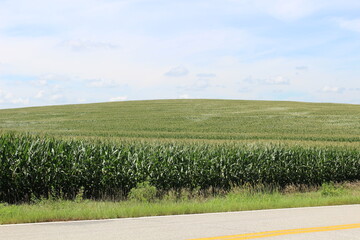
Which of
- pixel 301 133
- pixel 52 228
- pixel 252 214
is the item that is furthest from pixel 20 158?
pixel 301 133

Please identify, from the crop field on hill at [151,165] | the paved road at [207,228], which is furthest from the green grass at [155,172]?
the paved road at [207,228]

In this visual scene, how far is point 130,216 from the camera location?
9.74 metres

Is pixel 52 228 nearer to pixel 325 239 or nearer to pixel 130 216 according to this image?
pixel 130 216

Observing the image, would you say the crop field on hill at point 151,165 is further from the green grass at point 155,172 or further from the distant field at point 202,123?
the distant field at point 202,123

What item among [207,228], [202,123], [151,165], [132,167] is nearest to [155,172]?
[151,165]

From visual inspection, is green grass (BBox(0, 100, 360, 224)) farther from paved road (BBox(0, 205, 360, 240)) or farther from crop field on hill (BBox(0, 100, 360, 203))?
paved road (BBox(0, 205, 360, 240))

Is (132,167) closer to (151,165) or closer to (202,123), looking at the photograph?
(151,165)

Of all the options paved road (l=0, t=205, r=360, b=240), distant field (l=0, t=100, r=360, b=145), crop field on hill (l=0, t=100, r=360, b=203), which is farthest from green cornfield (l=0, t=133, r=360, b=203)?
distant field (l=0, t=100, r=360, b=145)

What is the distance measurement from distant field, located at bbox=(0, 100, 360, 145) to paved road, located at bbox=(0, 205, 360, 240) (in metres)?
22.8

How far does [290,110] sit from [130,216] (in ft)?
164

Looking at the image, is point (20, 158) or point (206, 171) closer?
point (20, 158)

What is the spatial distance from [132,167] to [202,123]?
28797 mm

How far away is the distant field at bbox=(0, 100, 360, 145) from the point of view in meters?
36.8

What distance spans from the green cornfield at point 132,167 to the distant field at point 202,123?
12.3 meters
